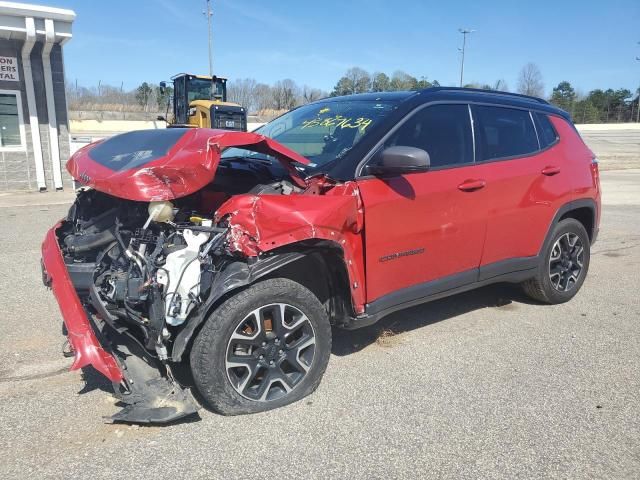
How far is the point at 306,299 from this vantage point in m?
3.25

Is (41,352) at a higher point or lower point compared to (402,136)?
lower

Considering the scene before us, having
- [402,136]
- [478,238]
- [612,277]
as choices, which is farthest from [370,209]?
[612,277]

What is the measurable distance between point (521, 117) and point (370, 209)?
7.08 feet

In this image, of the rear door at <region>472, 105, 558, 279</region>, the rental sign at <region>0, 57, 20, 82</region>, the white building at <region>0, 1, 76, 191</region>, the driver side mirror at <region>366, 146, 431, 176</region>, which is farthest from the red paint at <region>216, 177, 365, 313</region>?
the rental sign at <region>0, 57, 20, 82</region>

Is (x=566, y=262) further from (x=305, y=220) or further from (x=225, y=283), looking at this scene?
(x=225, y=283)

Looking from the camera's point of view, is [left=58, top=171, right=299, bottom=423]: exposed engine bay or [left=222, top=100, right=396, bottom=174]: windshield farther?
[left=222, top=100, right=396, bottom=174]: windshield

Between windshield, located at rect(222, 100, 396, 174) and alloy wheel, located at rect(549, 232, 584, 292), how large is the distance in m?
2.27

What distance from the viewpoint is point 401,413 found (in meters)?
3.26

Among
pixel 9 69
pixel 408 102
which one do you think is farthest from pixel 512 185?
pixel 9 69

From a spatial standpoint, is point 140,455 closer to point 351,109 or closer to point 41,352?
point 41,352

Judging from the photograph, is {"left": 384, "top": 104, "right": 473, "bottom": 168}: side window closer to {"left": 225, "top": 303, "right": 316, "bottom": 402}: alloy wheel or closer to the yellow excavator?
{"left": 225, "top": 303, "right": 316, "bottom": 402}: alloy wheel

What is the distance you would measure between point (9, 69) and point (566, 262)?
12.8m

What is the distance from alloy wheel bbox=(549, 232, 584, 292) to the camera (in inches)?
200

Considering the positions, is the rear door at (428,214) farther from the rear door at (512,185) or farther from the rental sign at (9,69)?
the rental sign at (9,69)
